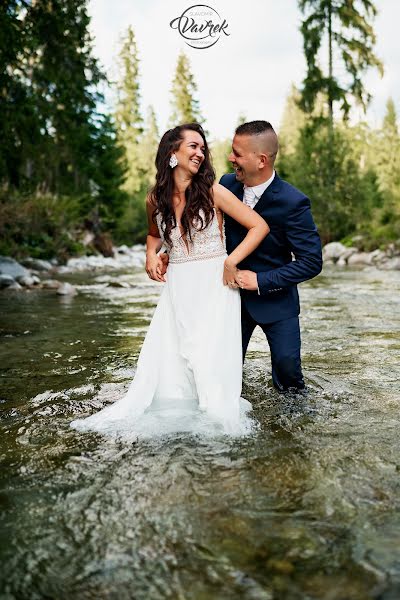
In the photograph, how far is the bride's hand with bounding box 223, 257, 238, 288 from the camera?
11.7 feet

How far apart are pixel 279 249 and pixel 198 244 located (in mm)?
576

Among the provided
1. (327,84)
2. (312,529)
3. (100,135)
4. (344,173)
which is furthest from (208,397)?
(100,135)

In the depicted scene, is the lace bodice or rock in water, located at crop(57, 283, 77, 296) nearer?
the lace bodice

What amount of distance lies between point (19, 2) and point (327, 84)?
1902 cm

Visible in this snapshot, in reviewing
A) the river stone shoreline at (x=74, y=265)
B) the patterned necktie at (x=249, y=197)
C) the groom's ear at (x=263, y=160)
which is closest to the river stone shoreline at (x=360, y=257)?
the river stone shoreline at (x=74, y=265)

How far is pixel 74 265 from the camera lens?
2153 cm

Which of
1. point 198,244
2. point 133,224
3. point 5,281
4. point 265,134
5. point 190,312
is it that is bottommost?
point 5,281

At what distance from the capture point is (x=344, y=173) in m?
27.3

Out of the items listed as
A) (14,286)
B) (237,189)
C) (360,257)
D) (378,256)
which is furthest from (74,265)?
(237,189)

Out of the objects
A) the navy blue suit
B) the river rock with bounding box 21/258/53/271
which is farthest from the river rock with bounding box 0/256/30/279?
the navy blue suit

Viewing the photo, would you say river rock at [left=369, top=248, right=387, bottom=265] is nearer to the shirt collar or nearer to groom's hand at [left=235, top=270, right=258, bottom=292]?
the shirt collar

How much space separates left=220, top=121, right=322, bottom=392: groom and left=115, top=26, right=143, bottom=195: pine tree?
5076cm

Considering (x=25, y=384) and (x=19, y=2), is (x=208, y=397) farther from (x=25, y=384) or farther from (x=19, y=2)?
(x=19, y=2)

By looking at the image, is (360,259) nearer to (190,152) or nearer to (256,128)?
(256,128)
